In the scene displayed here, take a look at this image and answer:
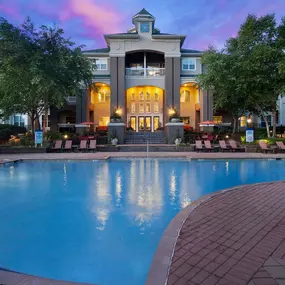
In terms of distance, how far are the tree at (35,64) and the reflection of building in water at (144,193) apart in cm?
1140

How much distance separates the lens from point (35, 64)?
19.4 meters

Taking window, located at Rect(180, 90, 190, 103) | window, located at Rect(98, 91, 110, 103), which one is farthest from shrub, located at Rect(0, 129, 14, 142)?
window, located at Rect(180, 90, 190, 103)

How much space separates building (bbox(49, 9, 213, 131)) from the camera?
97.1 feet

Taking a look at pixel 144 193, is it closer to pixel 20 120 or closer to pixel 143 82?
pixel 143 82

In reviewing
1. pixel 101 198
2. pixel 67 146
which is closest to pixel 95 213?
pixel 101 198

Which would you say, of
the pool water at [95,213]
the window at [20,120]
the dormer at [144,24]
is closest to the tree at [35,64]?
the pool water at [95,213]

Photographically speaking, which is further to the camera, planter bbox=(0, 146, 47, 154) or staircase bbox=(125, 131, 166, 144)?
staircase bbox=(125, 131, 166, 144)

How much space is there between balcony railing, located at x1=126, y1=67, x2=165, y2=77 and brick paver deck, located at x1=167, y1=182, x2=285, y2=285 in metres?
26.2

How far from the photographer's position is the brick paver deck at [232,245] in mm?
3023

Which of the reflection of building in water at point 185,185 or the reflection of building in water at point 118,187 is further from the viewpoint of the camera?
the reflection of building in water at point 118,187

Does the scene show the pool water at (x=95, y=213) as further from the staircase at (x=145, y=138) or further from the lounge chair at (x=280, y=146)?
the staircase at (x=145, y=138)

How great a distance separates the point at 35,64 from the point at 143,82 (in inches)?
547

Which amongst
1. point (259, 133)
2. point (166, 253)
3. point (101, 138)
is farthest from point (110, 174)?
point (259, 133)

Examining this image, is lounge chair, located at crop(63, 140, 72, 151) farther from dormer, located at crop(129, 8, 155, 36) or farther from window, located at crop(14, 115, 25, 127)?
window, located at crop(14, 115, 25, 127)
